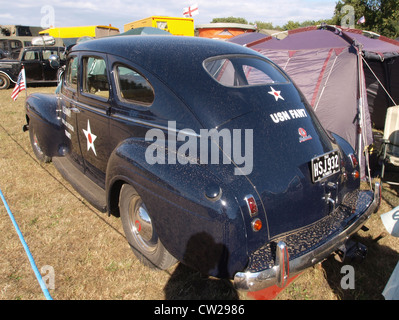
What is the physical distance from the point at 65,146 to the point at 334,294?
3657mm

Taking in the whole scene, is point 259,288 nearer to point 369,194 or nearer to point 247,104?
point 247,104

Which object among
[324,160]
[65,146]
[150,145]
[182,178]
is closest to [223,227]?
[182,178]

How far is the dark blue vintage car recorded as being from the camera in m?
1.93

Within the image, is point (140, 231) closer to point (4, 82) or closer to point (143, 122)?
point (143, 122)

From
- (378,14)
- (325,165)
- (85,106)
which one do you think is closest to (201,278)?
(325,165)

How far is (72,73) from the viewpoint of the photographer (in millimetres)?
3900

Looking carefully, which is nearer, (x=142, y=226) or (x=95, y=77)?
Result: (x=142, y=226)

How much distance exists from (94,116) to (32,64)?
40.3 ft

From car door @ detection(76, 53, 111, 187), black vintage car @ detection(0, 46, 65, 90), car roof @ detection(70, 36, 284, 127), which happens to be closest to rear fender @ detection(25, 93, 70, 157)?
car door @ detection(76, 53, 111, 187)

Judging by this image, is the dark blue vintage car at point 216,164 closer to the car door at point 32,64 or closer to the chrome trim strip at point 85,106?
the chrome trim strip at point 85,106

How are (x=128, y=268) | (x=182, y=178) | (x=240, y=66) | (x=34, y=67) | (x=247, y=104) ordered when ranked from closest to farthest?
(x=182, y=178) → (x=247, y=104) → (x=128, y=268) → (x=240, y=66) → (x=34, y=67)

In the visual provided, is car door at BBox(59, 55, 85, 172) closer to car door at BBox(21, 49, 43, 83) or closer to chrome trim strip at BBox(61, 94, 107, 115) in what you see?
chrome trim strip at BBox(61, 94, 107, 115)

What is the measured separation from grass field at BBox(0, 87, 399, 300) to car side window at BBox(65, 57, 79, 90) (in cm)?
151
